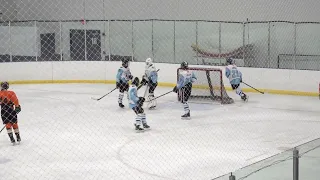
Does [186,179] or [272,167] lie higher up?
[272,167]

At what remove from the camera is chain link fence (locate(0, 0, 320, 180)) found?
9.16 metres

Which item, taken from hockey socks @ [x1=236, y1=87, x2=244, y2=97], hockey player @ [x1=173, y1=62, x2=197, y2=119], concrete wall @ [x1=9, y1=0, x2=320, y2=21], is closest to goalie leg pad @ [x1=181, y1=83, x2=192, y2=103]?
hockey player @ [x1=173, y1=62, x2=197, y2=119]

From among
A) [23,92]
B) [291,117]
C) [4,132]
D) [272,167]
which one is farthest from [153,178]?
[23,92]

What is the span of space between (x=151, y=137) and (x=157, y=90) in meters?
5.58

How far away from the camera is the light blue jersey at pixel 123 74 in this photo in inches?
526

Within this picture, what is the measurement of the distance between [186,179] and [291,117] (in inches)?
200

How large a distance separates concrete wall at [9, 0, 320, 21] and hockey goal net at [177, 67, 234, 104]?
3693 mm

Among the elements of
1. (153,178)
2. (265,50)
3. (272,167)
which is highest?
(265,50)

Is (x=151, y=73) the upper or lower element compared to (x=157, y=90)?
upper

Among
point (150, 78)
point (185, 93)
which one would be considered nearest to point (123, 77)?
point (150, 78)

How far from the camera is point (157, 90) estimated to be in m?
16.4

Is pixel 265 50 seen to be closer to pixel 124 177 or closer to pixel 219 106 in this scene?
pixel 219 106

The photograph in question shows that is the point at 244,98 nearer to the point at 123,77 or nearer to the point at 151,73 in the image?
the point at 151,73

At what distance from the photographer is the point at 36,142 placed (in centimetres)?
1059
